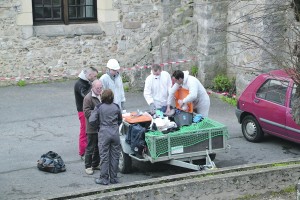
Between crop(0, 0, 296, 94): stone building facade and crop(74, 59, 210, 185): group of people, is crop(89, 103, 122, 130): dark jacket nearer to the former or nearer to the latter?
crop(74, 59, 210, 185): group of people

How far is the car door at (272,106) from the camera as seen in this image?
12375 millimetres

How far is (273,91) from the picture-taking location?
12.5 m

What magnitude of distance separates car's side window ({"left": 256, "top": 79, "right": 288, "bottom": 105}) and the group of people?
4.81 feet

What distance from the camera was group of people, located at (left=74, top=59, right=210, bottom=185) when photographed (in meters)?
10.4

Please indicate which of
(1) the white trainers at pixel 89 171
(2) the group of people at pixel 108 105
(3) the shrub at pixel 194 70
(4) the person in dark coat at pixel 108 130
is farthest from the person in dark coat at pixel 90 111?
(3) the shrub at pixel 194 70

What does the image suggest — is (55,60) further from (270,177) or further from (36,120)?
(270,177)

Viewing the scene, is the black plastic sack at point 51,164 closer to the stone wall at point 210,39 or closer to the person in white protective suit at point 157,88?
the person in white protective suit at point 157,88

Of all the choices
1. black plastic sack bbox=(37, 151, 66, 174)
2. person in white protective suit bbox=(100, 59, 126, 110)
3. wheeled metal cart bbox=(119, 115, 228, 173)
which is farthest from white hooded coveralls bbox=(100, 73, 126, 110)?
black plastic sack bbox=(37, 151, 66, 174)

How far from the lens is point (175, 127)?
35.8ft

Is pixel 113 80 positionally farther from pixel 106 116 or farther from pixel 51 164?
pixel 51 164

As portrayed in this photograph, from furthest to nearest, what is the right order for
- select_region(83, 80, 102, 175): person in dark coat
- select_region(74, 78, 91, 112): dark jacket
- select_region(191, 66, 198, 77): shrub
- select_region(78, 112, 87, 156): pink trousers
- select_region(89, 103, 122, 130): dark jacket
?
select_region(191, 66, 198, 77): shrub → select_region(78, 112, 87, 156): pink trousers → select_region(74, 78, 91, 112): dark jacket → select_region(83, 80, 102, 175): person in dark coat → select_region(89, 103, 122, 130): dark jacket

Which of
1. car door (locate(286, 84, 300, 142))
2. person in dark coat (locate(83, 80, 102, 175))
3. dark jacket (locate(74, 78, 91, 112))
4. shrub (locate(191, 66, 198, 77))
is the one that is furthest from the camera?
shrub (locate(191, 66, 198, 77))

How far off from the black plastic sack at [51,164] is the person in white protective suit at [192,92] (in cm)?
213

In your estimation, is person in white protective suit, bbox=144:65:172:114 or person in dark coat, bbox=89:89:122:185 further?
person in white protective suit, bbox=144:65:172:114
